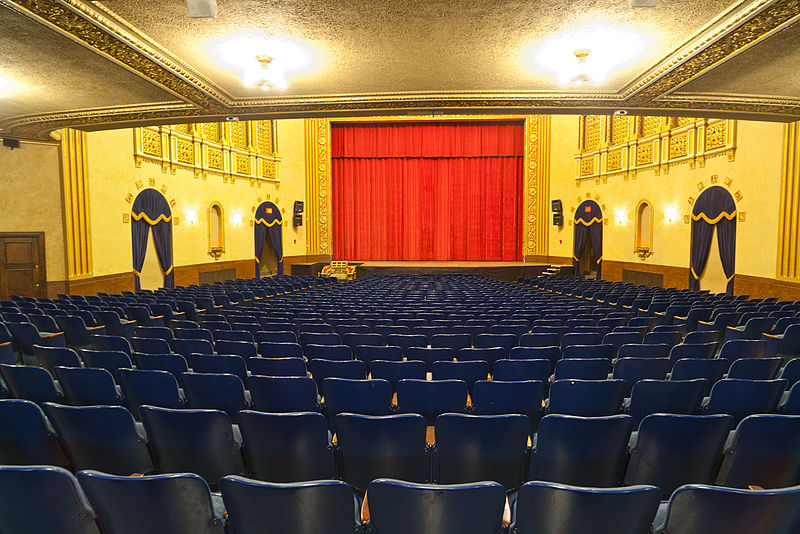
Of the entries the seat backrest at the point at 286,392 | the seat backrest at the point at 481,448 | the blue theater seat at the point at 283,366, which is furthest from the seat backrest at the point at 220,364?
the seat backrest at the point at 481,448

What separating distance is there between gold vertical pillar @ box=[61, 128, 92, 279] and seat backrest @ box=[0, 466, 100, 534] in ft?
41.7

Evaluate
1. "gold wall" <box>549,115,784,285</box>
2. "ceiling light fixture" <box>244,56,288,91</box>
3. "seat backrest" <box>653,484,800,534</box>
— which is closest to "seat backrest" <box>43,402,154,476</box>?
"seat backrest" <box>653,484,800,534</box>

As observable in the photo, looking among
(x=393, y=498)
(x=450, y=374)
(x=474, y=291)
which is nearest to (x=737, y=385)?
(x=450, y=374)

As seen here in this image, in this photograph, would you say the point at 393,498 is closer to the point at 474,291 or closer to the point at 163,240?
the point at 474,291

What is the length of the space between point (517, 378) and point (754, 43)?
577cm

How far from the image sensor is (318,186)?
22.1 metres

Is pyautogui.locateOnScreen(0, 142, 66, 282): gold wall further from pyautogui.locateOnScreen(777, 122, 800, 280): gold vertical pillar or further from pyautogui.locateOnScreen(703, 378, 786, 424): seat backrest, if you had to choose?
pyautogui.locateOnScreen(777, 122, 800, 280): gold vertical pillar

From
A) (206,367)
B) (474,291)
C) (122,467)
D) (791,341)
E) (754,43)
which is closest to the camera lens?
(122,467)

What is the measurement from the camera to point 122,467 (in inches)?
110

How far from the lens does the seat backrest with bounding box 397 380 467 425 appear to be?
10.7 ft

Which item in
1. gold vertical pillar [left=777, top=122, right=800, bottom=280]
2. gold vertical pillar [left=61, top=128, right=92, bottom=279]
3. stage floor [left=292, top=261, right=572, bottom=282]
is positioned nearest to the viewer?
gold vertical pillar [left=777, top=122, right=800, bottom=280]

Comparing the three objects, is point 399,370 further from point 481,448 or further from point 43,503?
point 43,503

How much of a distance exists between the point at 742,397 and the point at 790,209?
432 inches

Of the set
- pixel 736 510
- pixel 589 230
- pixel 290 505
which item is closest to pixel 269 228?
pixel 589 230
